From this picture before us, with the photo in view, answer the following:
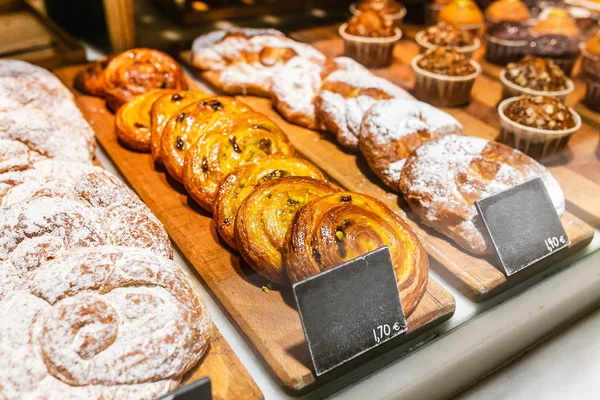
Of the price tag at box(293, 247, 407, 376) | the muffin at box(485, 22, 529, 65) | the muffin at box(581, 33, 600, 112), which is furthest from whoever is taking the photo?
the muffin at box(485, 22, 529, 65)

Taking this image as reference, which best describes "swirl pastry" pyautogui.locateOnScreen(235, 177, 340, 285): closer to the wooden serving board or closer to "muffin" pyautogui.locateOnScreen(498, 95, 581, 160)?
the wooden serving board

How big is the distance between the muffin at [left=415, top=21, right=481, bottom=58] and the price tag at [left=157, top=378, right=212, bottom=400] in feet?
9.42

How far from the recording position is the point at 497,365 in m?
2.09

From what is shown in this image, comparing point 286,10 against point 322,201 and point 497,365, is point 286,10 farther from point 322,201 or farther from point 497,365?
point 497,365

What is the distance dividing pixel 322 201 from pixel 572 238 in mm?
1152

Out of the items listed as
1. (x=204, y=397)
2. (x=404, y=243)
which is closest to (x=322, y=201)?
(x=404, y=243)

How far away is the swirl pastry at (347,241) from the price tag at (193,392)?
0.46 metres

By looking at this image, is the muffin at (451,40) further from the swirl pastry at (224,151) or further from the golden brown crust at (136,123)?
the golden brown crust at (136,123)

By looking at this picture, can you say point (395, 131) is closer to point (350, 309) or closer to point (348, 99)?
point (348, 99)

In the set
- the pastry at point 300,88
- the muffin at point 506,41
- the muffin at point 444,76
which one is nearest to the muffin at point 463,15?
the muffin at point 506,41

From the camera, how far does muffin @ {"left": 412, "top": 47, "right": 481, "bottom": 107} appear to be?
3.22 meters

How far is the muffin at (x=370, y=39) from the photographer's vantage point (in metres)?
3.62

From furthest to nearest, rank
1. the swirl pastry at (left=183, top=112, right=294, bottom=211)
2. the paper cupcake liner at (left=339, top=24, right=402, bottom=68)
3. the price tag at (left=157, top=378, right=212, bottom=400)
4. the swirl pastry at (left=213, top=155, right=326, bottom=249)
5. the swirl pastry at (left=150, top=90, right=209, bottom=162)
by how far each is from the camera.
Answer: the paper cupcake liner at (left=339, top=24, right=402, bottom=68), the swirl pastry at (left=150, top=90, right=209, bottom=162), the swirl pastry at (left=183, top=112, right=294, bottom=211), the swirl pastry at (left=213, top=155, right=326, bottom=249), the price tag at (left=157, top=378, right=212, bottom=400)

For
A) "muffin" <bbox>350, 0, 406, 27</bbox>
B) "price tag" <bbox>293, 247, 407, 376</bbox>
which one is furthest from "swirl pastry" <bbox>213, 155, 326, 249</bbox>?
"muffin" <bbox>350, 0, 406, 27</bbox>
